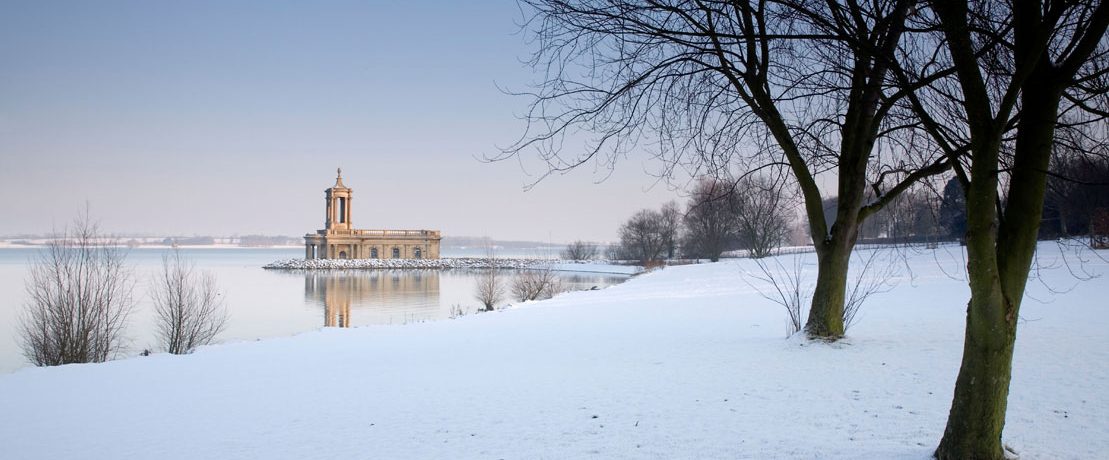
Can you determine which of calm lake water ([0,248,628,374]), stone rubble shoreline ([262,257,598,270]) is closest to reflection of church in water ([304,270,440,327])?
calm lake water ([0,248,628,374])

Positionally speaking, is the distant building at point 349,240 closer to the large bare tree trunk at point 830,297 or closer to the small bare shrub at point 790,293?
the small bare shrub at point 790,293

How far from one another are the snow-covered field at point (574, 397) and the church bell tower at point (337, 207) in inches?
2656

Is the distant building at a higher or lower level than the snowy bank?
higher

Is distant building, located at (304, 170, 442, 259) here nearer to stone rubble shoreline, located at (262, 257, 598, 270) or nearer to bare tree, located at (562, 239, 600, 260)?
stone rubble shoreline, located at (262, 257, 598, 270)

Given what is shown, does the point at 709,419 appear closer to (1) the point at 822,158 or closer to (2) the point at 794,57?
(2) the point at 794,57

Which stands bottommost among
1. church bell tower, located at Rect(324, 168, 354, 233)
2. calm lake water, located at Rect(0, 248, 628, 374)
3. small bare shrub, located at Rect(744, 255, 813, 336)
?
calm lake water, located at Rect(0, 248, 628, 374)

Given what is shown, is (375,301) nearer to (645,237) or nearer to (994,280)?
(994,280)

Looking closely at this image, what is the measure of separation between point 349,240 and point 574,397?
73.8 meters

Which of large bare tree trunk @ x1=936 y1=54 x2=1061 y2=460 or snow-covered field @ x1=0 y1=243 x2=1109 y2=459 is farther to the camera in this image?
snow-covered field @ x1=0 y1=243 x2=1109 y2=459

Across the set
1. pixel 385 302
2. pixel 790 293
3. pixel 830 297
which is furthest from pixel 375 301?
pixel 830 297

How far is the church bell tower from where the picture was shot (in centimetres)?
7500

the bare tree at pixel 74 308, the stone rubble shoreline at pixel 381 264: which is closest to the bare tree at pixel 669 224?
the stone rubble shoreline at pixel 381 264

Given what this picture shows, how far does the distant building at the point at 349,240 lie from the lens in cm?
7500

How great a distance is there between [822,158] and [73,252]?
56.4ft
